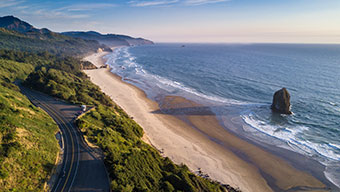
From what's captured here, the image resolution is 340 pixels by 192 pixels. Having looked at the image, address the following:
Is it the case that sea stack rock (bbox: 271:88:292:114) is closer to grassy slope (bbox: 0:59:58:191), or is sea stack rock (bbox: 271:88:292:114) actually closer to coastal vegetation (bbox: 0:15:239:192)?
coastal vegetation (bbox: 0:15:239:192)

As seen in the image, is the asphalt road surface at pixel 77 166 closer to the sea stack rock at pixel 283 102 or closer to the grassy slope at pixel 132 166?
the grassy slope at pixel 132 166

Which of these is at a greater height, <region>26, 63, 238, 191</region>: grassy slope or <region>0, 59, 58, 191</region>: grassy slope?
<region>0, 59, 58, 191</region>: grassy slope

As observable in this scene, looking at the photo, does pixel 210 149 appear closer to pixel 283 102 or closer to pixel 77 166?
pixel 77 166

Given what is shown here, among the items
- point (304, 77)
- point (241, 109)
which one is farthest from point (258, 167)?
point (304, 77)

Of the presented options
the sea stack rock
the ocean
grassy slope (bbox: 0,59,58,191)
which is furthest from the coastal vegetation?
the sea stack rock

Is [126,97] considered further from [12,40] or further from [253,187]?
[12,40]

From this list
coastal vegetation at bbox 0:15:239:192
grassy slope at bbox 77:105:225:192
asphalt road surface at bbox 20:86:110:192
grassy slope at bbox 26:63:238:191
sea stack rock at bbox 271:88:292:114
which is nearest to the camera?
coastal vegetation at bbox 0:15:239:192
